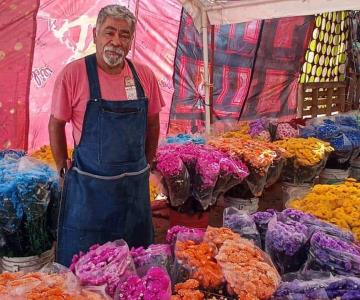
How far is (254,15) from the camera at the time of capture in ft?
13.4

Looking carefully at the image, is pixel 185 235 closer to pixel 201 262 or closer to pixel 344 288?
pixel 201 262

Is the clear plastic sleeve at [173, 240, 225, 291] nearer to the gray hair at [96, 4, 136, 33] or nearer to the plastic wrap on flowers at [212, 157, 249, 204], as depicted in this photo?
the gray hair at [96, 4, 136, 33]

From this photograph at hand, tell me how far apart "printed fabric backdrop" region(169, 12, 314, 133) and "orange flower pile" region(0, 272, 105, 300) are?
5125 mm

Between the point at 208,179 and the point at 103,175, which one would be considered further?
the point at 208,179

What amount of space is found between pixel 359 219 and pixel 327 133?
2.03 metres

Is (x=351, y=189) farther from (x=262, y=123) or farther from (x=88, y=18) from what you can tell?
(x=88, y=18)

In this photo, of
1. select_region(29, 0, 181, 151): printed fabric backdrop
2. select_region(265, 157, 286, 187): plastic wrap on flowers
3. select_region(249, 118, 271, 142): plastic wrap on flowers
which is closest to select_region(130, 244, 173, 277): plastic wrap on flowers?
select_region(265, 157, 286, 187): plastic wrap on flowers

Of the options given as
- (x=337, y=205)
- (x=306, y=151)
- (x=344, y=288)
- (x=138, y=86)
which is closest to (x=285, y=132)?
(x=306, y=151)

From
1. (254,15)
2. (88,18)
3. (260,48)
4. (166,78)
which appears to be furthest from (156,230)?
(260,48)

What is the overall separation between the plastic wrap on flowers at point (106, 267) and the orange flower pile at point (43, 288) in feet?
0.14

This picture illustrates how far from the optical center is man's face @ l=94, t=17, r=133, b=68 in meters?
2.25

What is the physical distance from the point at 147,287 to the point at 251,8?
337 centimetres

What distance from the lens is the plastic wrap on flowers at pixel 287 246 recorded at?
5.64ft

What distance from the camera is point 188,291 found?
1367mm
